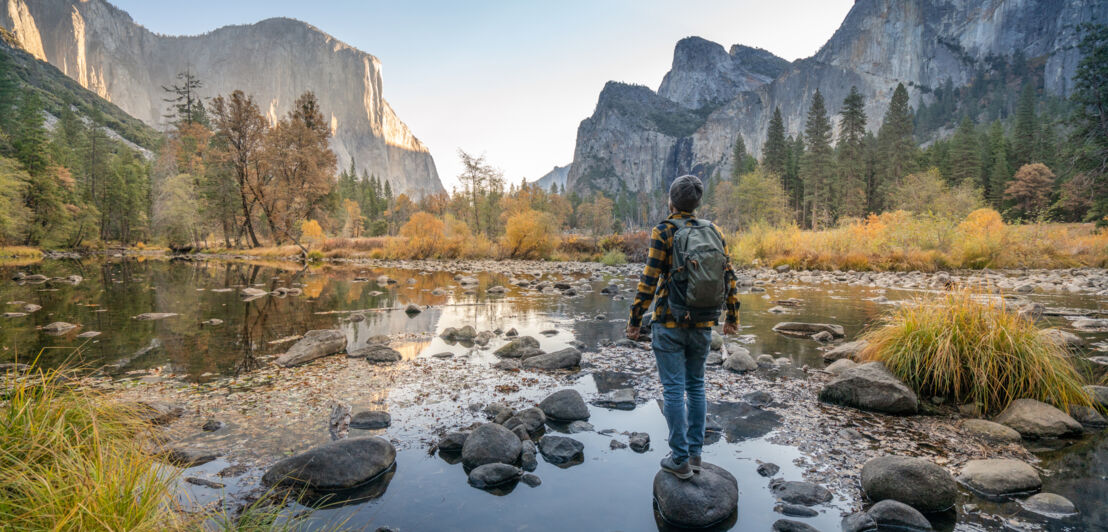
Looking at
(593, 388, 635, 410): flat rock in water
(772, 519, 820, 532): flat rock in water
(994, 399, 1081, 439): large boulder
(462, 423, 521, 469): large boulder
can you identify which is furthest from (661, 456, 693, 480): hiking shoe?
(994, 399, 1081, 439): large boulder

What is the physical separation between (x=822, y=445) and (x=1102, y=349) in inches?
292

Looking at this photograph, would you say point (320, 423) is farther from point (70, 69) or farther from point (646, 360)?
point (70, 69)

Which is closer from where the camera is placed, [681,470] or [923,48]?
[681,470]

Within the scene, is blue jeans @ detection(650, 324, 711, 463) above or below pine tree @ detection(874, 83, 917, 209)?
below

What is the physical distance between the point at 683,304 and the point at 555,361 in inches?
162

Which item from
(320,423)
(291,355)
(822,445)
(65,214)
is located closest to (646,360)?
(822,445)

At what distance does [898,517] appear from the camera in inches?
119

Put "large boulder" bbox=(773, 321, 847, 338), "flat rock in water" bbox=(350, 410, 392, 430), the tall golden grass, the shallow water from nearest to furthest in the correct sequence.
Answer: the shallow water < "flat rock in water" bbox=(350, 410, 392, 430) < "large boulder" bbox=(773, 321, 847, 338) < the tall golden grass

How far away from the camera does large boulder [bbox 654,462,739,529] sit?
10.3ft

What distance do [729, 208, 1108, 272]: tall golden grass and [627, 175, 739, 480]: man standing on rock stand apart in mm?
23508

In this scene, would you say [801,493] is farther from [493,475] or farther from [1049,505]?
[493,475]

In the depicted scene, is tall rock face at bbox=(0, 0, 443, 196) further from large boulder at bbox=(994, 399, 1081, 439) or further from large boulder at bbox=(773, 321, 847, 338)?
large boulder at bbox=(994, 399, 1081, 439)

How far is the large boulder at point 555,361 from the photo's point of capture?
703cm

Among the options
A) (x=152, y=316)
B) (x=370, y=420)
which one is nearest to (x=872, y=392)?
(x=370, y=420)
